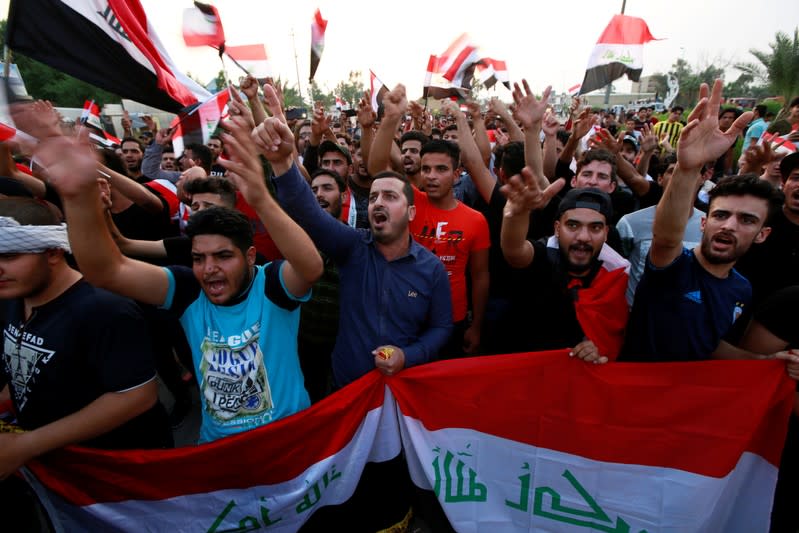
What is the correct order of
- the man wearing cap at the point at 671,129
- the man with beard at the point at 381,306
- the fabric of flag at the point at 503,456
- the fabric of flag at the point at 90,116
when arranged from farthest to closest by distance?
the man wearing cap at the point at 671,129, the fabric of flag at the point at 90,116, the man with beard at the point at 381,306, the fabric of flag at the point at 503,456

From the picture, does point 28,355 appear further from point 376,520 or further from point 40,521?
point 376,520

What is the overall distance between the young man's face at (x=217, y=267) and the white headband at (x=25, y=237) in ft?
1.76

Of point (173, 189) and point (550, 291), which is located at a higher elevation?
point (173, 189)

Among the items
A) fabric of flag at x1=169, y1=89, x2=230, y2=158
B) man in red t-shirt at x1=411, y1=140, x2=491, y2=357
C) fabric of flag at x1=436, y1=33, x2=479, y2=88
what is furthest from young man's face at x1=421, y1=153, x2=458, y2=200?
fabric of flag at x1=436, y1=33, x2=479, y2=88

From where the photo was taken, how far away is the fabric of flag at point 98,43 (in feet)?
10.1

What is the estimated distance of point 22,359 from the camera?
6.38ft

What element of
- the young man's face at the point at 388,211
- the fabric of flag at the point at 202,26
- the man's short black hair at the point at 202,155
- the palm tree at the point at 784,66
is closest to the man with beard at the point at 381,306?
the young man's face at the point at 388,211

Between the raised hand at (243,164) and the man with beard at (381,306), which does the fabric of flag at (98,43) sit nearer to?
the raised hand at (243,164)

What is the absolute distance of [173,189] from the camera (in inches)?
184

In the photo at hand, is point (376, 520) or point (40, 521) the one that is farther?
point (376, 520)

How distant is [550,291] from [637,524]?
1.19m

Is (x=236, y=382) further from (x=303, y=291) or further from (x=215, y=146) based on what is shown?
(x=215, y=146)

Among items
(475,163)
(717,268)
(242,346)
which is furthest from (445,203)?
(242,346)

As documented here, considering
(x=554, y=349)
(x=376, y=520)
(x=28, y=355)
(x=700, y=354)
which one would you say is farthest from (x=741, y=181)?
→ (x=28, y=355)
